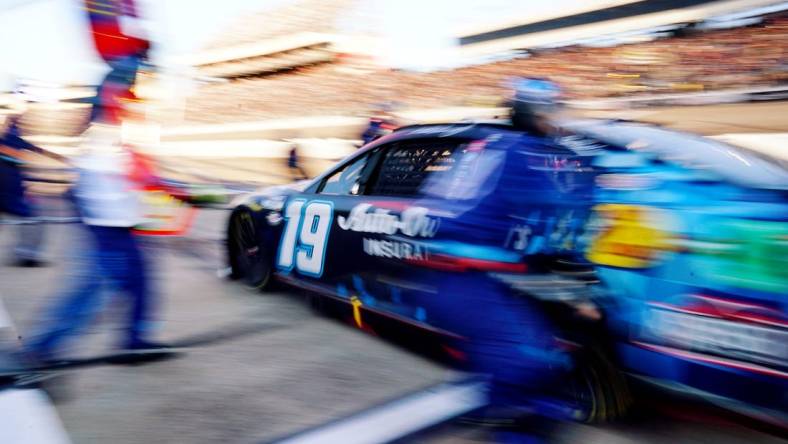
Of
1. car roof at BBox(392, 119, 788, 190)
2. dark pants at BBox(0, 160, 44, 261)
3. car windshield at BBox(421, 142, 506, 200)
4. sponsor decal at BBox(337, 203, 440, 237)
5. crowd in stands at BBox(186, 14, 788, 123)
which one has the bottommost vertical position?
dark pants at BBox(0, 160, 44, 261)

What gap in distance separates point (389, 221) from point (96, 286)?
167cm

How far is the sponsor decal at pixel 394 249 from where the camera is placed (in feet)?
11.7

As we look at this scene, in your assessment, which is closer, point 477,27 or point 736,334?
point 736,334

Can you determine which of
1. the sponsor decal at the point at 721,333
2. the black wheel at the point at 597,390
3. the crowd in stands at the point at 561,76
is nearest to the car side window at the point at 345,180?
the black wheel at the point at 597,390

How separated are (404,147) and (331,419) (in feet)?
5.97

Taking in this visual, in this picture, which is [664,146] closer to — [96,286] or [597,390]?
[597,390]

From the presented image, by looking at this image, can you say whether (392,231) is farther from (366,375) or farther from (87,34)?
(87,34)

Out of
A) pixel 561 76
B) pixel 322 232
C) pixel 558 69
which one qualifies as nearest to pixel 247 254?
pixel 322 232

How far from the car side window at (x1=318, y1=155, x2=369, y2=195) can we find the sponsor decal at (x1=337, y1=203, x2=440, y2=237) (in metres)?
0.31

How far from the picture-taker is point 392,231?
3.84m

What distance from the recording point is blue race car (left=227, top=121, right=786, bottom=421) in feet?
8.61

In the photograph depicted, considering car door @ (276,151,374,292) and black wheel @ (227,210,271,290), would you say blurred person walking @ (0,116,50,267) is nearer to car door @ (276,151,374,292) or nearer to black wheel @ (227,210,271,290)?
black wheel @ (227,210,271,290)

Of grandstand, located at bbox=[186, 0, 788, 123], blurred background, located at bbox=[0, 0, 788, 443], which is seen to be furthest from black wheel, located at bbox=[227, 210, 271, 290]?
grandstand, located at bbox=[186, 0, 788, 123]

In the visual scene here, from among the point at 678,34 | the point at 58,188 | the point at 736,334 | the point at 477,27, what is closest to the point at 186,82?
the point at 477,27
